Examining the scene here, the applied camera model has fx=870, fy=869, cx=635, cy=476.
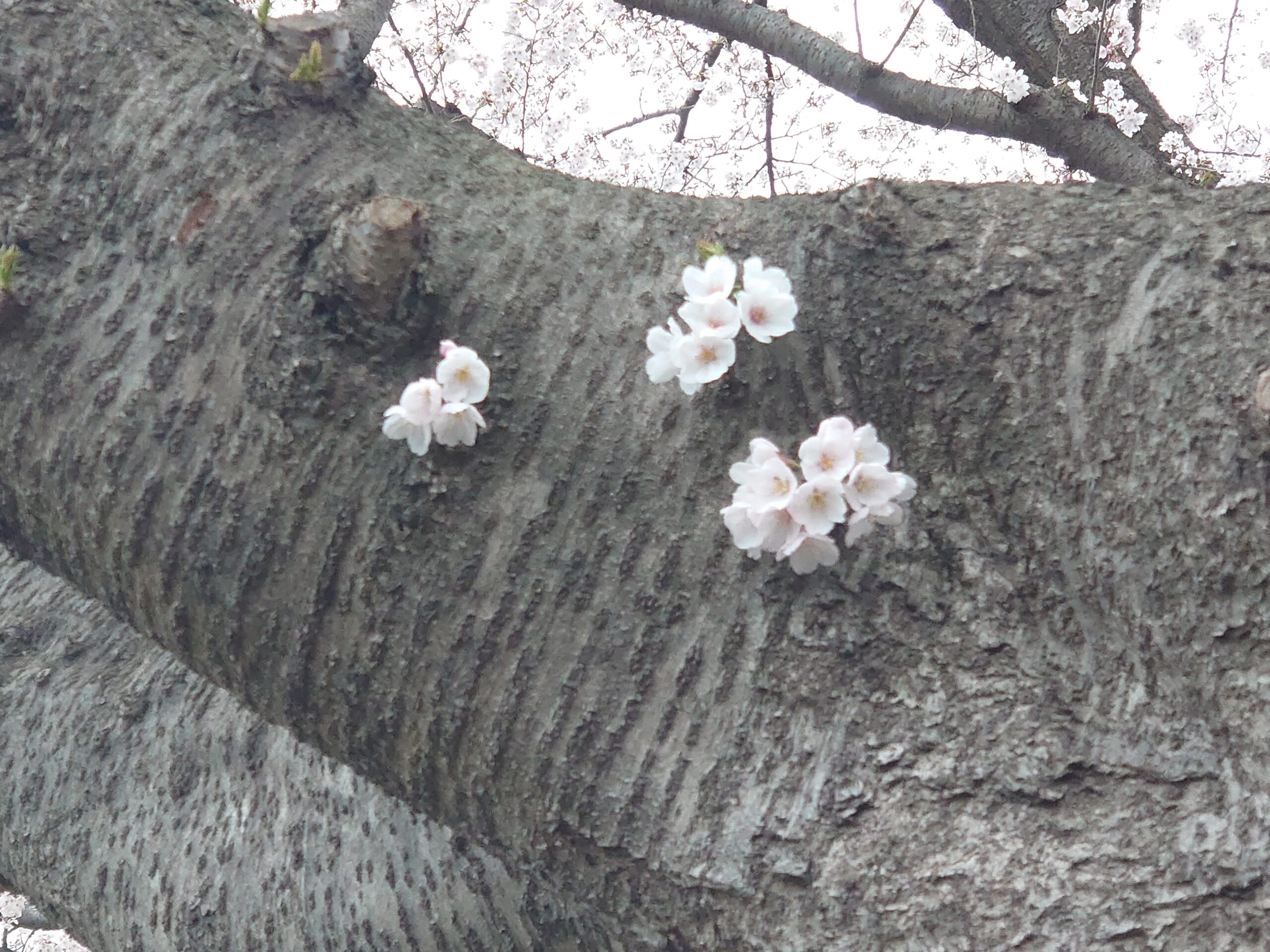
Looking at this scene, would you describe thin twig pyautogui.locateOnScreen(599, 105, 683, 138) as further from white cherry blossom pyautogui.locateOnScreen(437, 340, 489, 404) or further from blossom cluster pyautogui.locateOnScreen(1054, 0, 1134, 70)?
white cherry blossom pyautogui.locateOnScreen(437, 340, 489, 404)

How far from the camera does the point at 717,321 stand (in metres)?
1.04

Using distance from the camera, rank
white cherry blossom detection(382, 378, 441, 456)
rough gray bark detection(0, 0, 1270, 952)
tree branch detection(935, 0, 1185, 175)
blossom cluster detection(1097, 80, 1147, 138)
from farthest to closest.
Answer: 1. blossom cluster detection(1097, 80, 1147, 138)
2. tree branch detection(935, 0, 1185, 175)
3. white cherry blossom detection(382, 378, 441, 456)
4. rough gray bark detection(0, 0, 1270, 952)

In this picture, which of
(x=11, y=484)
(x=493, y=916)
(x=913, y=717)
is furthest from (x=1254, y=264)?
(x=11, y=484)

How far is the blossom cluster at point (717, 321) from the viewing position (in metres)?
1.04

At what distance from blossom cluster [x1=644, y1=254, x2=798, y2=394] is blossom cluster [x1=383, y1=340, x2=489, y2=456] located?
215 mm

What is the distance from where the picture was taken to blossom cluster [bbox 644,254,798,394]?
104cm

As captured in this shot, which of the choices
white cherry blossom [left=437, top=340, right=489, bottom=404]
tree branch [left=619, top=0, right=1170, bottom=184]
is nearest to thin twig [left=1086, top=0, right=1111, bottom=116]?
tree branch [left=619, top=0, right=1170, bottom=184]

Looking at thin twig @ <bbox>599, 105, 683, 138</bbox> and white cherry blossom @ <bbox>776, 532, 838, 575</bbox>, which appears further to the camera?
thin twig @ <bbox>599, 105, 683, 138</bbox>

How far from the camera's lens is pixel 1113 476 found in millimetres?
998

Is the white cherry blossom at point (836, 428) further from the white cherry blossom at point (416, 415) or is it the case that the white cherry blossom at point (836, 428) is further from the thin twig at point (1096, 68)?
the thin twig at point (1096, 68)

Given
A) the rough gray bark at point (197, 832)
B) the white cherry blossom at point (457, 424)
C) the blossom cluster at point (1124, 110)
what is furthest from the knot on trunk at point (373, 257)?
the blossom cluster at point (1124, 110)

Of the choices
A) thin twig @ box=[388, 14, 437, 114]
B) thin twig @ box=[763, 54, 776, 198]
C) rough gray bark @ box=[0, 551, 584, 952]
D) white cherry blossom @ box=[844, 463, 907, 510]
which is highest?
thin twig @ box=[763, 54, 776, 198]

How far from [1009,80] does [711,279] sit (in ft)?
12.8

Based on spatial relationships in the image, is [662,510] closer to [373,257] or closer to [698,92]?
[373,257]
